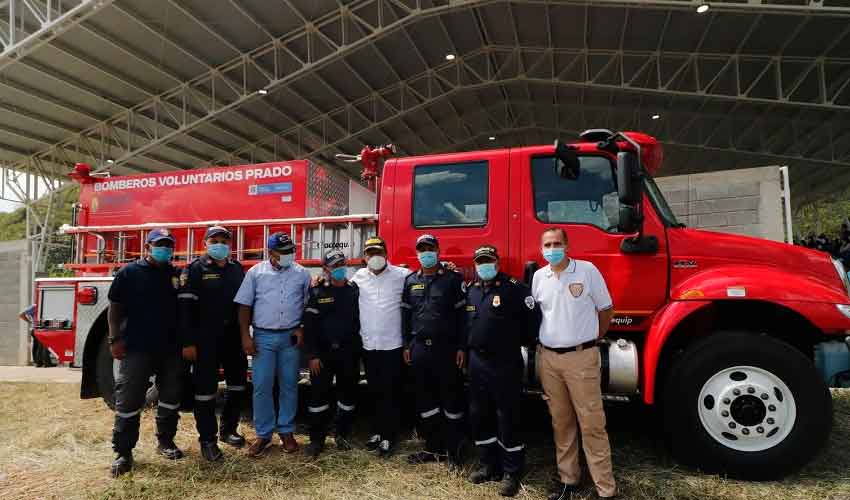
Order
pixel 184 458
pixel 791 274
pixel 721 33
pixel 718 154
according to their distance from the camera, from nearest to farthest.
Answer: pixel 791 274 → pixel 184 458 → pixel 721 33 → pixel 718 154

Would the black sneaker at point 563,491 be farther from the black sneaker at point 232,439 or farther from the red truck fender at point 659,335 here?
the black sneaker at point 232,439

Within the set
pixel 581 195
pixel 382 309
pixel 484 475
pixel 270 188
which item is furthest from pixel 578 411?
pixel 270 188

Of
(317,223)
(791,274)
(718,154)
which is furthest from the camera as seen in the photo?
(718,154)

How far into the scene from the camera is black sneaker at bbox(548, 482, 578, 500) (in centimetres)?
330

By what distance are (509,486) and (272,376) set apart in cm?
203

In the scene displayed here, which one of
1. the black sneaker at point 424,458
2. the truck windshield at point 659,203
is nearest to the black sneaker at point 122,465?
the black sneaker at point 424,458

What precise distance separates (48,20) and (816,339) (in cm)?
1243

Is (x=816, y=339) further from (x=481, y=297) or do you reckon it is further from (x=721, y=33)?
(x=721, y=33)

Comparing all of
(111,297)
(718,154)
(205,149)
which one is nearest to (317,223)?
(111,297)

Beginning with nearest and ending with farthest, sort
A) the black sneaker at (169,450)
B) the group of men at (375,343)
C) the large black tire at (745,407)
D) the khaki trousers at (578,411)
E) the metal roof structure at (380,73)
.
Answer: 1. the khaki trousers at (578,411)
2. the group of men at (375,343)
3. the large black tire at (745,407)
4. the black sneaker at (169,450)
5. the metal roof structure at (380,73)

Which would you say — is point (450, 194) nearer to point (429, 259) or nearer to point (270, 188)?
point (429, 259)

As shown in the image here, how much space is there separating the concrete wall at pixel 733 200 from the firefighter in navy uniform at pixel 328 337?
392cm

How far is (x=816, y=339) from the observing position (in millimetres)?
3859

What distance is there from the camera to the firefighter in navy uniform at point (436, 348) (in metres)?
3.74
